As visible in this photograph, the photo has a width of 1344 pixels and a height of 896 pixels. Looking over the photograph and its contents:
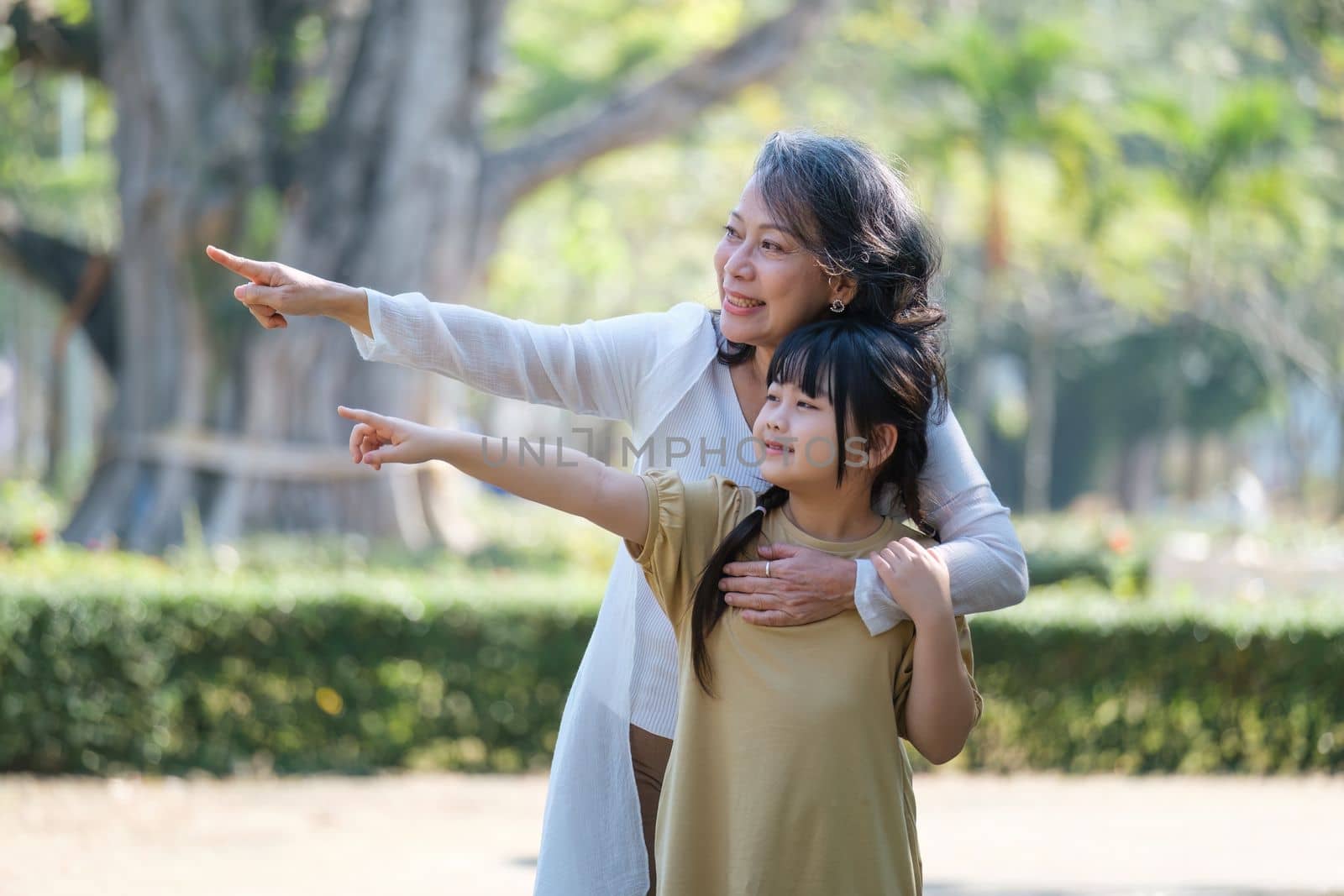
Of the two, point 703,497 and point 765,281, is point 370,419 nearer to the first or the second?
point 703,497

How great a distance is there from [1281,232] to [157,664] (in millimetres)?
22141

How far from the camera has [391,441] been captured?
2180 mm

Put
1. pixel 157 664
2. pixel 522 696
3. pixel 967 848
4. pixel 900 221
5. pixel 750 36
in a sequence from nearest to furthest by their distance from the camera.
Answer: pixel 900 221 → pixel 967 848 → pixel 157 664 → pixel 522 696 → pixel 750 36

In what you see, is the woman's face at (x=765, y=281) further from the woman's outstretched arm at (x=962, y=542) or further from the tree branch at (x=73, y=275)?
the tree branch at (x=73, y=275)

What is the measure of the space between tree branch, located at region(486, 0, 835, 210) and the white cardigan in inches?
406

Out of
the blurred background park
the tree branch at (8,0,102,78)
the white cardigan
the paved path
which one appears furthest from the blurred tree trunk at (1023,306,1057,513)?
the white cardigan

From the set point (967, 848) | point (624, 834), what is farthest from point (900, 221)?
point (967, 848)

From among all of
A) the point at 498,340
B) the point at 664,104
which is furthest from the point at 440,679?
the point at 664,104

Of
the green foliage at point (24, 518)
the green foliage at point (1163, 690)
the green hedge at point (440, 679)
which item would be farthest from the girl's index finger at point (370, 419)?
the green foliage at point (24, 518)

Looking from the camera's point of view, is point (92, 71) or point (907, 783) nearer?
point (907, 783)

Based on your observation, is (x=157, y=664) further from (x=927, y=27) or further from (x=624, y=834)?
(x=927, y=27)

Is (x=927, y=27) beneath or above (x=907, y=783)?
above

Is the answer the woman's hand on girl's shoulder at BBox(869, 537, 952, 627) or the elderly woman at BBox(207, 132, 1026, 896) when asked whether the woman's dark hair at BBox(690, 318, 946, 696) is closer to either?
the elderly woman at BBox(207, 132, 1026, 896)

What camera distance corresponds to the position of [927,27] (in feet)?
70.3
